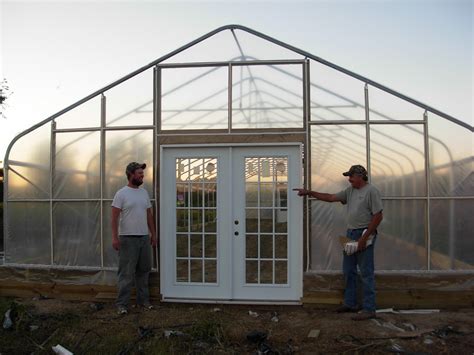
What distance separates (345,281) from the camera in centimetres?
567

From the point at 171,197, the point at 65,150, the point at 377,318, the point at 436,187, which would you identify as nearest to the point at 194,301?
the point at 171,197

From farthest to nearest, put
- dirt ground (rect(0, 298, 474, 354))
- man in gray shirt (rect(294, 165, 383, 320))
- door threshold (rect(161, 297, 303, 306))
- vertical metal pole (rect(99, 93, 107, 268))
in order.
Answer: vertical metal pole (rect(99, 93, 107, 268)) → door threshold (rect(161, 297, 303, 306)) → man in gray shirt (rect(294, 165, 383, 320)) → dirt ground (rect(0, 298, 474, 354))

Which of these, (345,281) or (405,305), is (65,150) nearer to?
(345,281)

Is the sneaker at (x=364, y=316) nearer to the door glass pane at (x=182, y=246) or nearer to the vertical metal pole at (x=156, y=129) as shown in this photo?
the door glass pane at (x=182, y=246)

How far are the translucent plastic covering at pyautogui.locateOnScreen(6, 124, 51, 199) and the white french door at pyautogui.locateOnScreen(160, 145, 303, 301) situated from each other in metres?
1.70

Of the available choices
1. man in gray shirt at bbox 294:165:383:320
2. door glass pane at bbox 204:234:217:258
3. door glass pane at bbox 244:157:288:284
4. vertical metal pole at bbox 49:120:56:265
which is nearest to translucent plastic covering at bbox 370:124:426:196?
man in gray shirt at bbox 294:165:383:320

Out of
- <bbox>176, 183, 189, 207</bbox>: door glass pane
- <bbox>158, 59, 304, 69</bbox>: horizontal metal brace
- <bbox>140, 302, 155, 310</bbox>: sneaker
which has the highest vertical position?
<bbox>158, 59, 304, 69</bbox>: horizontal metal brace

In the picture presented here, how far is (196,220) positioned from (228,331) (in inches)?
64.8

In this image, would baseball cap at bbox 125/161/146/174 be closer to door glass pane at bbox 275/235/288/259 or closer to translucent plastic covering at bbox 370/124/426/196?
door glass pane at bbox 275/235/288/259

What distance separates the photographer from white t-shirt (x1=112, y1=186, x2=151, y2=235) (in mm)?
5652

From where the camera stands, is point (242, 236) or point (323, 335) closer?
point (323, 335)

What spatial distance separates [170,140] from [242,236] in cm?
161

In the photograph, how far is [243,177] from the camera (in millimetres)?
6043

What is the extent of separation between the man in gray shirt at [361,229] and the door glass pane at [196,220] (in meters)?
1.55
